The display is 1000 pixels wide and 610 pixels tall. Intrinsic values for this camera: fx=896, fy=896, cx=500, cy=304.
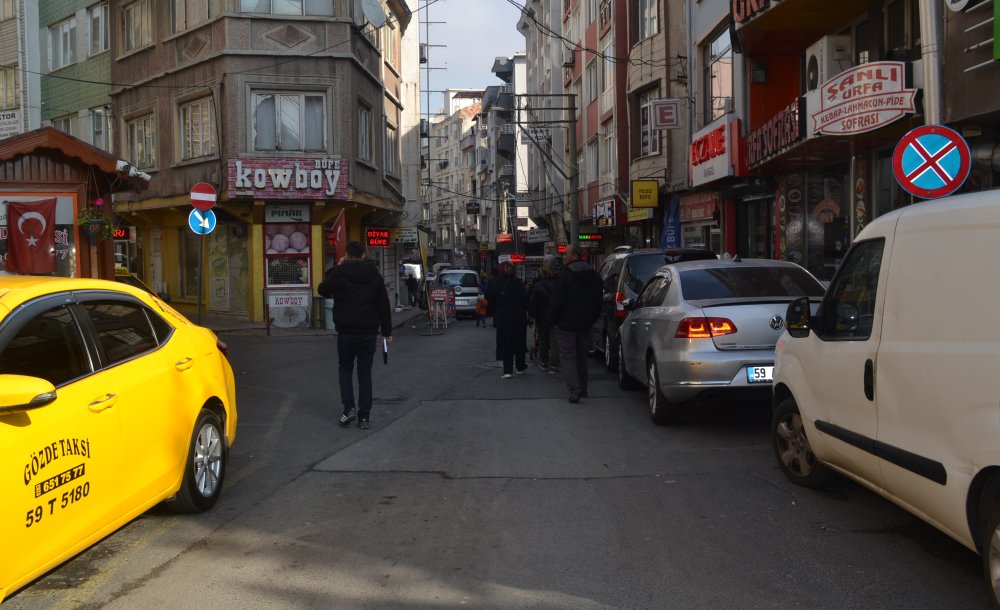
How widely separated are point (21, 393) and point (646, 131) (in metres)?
25.8

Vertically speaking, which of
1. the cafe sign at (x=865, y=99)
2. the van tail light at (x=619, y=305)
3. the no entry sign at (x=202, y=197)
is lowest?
the van tail light at (x=619, y=305)

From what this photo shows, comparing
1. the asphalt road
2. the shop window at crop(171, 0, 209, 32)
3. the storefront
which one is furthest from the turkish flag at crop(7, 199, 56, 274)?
the shop window at crop(171, 0, 209, 32)

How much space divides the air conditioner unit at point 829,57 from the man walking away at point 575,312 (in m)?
6.55

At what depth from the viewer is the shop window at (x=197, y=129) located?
79.7 feet

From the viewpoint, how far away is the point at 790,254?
1761cm

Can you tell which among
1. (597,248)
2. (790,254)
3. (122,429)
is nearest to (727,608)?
(122,429)

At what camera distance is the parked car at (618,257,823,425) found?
8.20m

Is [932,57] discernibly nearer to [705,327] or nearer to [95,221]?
[705,327]

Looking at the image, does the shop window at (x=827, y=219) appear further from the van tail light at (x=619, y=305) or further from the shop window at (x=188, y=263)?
the shop window at (x=188, y=263)

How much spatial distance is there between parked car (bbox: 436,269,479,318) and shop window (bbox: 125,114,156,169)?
10652 mm

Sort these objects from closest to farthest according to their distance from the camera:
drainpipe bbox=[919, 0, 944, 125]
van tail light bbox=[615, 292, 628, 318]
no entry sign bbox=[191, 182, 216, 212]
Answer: drainpipe bbox=[919, 0, 944, 125], van tail light bbox=[615, 292, 628, 318], no entry sign bbox=[191, 182, 216, 212]

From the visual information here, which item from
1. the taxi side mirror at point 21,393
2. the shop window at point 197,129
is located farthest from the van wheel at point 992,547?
the shop window at point 197,129

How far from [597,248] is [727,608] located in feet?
120

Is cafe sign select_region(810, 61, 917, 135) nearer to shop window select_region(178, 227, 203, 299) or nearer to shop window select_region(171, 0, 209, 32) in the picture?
shop window select_region(171, 0, 209, 32)
